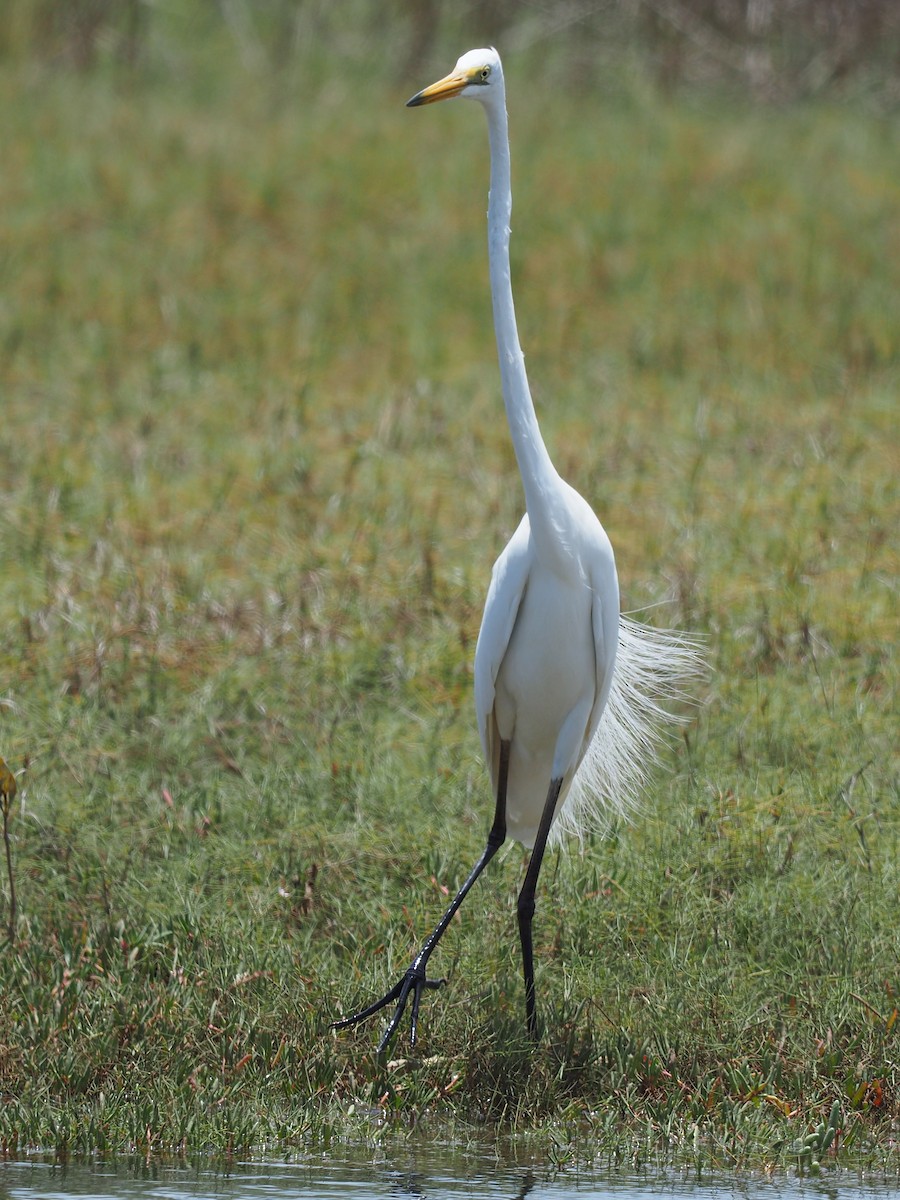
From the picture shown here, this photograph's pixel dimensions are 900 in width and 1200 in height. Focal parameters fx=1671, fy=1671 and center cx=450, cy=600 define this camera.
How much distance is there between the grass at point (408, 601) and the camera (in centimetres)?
320

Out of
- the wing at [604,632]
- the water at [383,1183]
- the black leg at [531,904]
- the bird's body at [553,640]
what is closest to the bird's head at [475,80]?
the bird's body at [553,640]

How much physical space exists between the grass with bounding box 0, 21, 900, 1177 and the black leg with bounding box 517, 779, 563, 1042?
0.07 m

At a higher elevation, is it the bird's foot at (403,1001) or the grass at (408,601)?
the grass at (408,601)

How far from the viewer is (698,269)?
8.35m

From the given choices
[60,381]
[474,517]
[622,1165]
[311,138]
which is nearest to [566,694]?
[622,1165]

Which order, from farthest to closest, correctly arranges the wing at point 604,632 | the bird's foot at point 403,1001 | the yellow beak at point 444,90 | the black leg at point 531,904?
the wing at point 604,632, the black leg at point 531,904, the bird's foot at point 403,1001, the yellow beak at point 444,90

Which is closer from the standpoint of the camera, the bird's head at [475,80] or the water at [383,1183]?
the water at [383,1183]

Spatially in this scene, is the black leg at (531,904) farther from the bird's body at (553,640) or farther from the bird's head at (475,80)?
the bird's head at (475,80)

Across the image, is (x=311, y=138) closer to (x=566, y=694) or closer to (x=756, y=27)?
(x=756, y=27)

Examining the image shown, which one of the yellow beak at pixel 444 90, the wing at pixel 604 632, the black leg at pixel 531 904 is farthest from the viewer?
the wing at pixel 604 632

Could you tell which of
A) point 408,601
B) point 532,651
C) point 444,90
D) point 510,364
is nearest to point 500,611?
point 532,651

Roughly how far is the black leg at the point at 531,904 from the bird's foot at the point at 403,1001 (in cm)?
18

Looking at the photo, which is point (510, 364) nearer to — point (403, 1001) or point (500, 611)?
point (500, 611)

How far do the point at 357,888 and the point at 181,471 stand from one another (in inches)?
116
